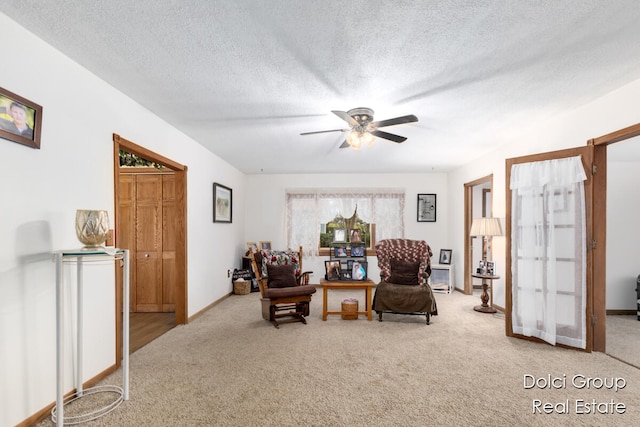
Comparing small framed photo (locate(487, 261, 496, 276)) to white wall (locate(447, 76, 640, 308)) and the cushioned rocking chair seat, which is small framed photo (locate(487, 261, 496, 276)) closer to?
white wall (locate(447, 76, 640, 308))

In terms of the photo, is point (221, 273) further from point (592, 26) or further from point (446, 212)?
point (592, 26)

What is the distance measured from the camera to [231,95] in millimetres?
2969

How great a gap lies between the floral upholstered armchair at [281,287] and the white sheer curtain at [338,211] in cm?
200

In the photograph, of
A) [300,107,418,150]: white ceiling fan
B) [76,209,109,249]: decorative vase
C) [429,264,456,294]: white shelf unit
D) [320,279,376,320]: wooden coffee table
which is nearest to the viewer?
[76,209,109,249]: decorative vase

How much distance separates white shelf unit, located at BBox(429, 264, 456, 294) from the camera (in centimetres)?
626

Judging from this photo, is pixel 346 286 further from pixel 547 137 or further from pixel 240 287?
pixel 547 137

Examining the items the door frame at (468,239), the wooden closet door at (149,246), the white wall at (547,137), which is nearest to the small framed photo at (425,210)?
the white wall at (547,137)

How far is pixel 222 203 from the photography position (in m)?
5.62

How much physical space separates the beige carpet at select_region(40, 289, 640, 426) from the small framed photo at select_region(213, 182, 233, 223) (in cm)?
193

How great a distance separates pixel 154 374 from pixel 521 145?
484 cm

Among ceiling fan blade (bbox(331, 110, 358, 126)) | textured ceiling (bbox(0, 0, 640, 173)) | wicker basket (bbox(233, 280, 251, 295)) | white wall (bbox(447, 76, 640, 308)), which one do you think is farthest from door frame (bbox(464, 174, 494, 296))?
wicker basket (bbox(233, 280, 251, 295))

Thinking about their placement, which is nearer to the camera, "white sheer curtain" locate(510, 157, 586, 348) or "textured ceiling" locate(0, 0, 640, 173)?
"textured ceiling" locate(0, 0, 640, 173)

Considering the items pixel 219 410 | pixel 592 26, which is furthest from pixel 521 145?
pixel 219 410

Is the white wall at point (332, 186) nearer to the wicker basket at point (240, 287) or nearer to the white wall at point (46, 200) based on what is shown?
the wicker basket at point (240, 287)
